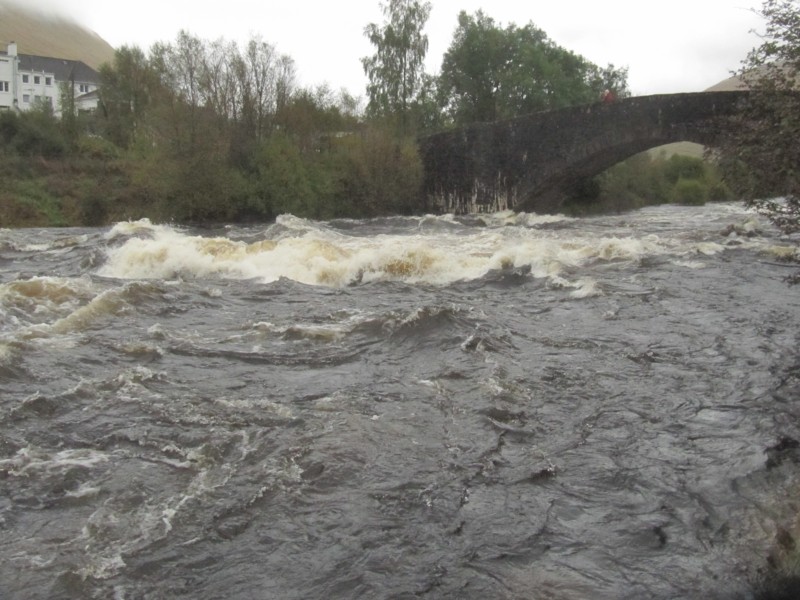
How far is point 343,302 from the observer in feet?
40.2

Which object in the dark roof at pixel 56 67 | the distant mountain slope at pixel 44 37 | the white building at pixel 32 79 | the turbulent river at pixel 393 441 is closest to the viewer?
the turbulent river at pixel 393 441

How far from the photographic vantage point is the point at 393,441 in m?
6.36

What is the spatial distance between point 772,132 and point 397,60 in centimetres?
3621

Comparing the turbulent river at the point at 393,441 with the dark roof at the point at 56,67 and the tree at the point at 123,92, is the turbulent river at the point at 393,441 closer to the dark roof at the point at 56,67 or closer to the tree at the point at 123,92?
the tree at the point at 123,92

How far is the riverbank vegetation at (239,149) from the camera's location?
2841 cm

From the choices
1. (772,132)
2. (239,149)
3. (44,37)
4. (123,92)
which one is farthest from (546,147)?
(44,37)

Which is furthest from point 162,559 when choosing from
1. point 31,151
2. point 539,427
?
point 31,151

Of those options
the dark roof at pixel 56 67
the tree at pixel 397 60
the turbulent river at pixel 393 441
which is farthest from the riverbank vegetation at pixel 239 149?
the dark roof at pixel 56 67

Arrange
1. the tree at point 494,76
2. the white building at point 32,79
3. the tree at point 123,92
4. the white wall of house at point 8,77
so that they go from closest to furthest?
the tree at point 123,92 < the tree at point 494,76 < the white wall of house at point 8,77 < the white building at point 32,79

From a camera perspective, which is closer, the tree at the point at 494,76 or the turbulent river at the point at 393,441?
the turbulent river at the point at 393,441

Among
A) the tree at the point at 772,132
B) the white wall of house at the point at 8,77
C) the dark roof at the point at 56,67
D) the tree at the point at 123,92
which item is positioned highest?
the dark roof at the point at 56,67

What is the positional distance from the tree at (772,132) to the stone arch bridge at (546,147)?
58.5 feet

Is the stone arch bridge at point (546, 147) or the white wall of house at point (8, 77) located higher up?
the white wall of house at point (8, 77)

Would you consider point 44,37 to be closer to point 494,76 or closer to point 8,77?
point 8,77
